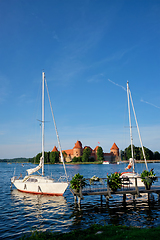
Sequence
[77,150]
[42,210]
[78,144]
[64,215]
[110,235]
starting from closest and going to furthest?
[110,235] → [64,215] → [42,210] → [77,150] → [78,144]

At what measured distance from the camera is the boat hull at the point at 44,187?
2461cm

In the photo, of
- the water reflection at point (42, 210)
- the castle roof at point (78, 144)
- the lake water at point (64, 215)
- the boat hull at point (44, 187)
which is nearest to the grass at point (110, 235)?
the lake water at point (64, 215)

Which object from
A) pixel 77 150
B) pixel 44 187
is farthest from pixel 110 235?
pixel 77 150

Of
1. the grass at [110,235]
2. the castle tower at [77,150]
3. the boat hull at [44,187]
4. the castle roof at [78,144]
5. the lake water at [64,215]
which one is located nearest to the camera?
the grass at [110,235]

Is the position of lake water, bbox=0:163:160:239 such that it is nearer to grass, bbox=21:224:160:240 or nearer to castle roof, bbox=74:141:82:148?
grass, bbox=21:224:160:240

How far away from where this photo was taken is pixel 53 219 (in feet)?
52.3

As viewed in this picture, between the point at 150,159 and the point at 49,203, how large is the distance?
153 metres

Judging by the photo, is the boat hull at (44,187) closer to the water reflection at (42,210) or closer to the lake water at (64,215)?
the water reflection at (42,210)

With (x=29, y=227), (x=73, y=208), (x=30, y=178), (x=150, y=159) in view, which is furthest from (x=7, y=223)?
(x=150, y=159)

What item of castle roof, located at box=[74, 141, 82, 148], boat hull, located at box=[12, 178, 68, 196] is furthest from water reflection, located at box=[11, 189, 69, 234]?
castle roof, located at box=[74, 141, 82, 148]

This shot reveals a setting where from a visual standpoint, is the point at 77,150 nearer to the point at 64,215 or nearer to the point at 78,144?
the point at 78,144

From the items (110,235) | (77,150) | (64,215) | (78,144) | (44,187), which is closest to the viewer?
(110,235)

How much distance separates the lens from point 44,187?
25.4 m

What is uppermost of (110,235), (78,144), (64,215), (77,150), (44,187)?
(78,144)
